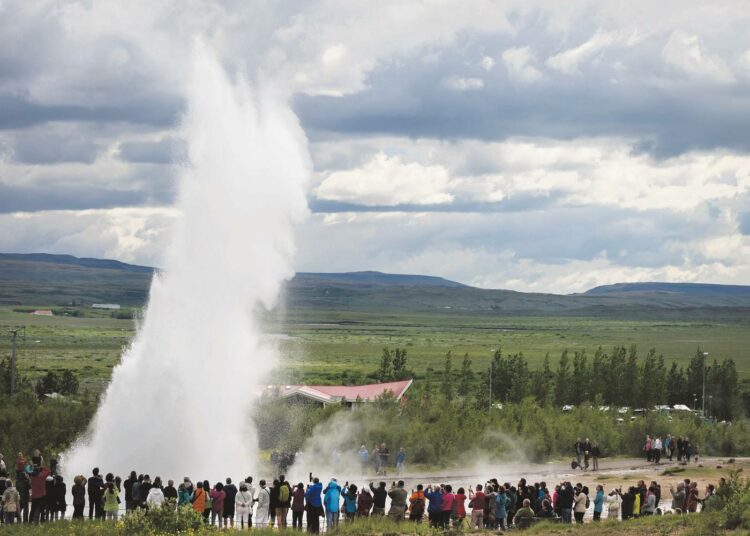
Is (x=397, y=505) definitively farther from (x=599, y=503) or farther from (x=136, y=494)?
(x=136, y=494)

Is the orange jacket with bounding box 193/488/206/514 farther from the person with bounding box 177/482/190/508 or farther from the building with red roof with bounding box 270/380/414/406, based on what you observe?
the building with red roof with bounding box 270/380/414/406

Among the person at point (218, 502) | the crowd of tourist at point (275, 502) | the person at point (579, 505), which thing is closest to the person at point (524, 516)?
the crowd of tourist at point (275, 502)

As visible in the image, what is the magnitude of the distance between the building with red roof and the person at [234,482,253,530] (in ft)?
80.1

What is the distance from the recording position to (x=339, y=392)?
5881cm

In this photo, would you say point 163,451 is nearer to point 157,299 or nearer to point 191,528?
point 157,299

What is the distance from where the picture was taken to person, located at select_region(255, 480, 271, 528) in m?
24.9

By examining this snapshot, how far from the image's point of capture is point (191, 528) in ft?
72.8

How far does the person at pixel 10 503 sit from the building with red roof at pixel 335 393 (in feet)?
85.6

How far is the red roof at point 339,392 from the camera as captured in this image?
54094 millimetres

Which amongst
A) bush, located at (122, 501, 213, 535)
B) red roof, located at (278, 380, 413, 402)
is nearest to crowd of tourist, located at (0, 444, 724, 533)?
bush, located at (122, 501, 213, 535)

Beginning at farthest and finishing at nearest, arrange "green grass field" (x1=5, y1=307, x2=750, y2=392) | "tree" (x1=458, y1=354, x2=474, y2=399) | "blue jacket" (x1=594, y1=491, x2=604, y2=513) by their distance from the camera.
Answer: "green grass field" (x1=5, y1=307, x2=750, y2=392)
"tree" (x1=458, y1=354, x2=474, y2=399)
"blue jacket" (x1=594, y1=491, x2=604, y2=513)

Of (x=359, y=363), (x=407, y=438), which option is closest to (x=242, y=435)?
(x=407, y=438)

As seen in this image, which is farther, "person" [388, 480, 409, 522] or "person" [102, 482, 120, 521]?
"person" [388, 480, 409, 522]

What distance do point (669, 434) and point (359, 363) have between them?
262 ft
